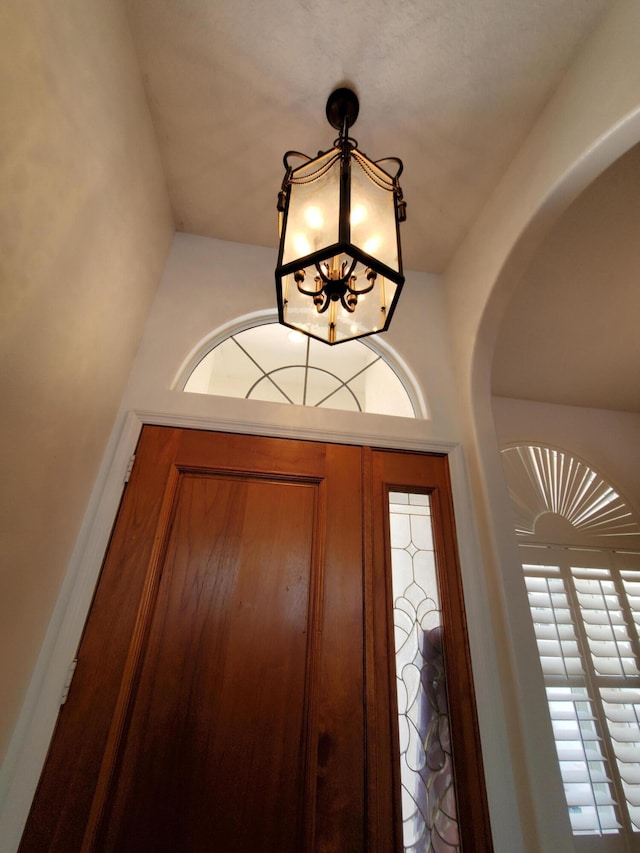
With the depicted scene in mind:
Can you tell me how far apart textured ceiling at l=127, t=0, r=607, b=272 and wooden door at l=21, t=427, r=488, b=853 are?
1.19m

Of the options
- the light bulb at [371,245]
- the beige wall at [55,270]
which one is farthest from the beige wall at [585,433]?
the beige wall at [55,270]

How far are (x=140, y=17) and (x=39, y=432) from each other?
1.36 meters

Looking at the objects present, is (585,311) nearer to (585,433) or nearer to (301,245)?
(585,433)

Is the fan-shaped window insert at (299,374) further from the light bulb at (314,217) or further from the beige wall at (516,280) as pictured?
the light bulb at (314,217)

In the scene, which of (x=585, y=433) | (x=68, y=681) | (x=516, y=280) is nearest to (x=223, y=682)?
(x=68, y=681)

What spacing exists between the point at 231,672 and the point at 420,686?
0.63m

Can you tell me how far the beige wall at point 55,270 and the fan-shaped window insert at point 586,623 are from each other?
7.23ft

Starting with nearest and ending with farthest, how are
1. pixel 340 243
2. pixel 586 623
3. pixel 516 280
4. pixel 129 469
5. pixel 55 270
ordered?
pixel 340 243 → pixel 55 270 → pixel 129 469 → pixel 516 280 → pixel 586 623

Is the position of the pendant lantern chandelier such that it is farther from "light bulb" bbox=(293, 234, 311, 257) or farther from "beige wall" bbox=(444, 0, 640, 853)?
"beige wall" bbox=(444, 0, 640, 853)

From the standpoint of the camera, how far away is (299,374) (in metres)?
1.67

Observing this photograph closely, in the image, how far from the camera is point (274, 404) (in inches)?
60.2

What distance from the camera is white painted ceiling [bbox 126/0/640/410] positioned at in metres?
1.15

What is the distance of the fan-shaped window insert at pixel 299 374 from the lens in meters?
1.60

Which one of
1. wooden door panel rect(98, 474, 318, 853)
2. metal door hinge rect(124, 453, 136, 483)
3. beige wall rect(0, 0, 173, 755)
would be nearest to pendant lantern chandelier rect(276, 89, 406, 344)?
beige wall rect(0, 0, 173, 755)
